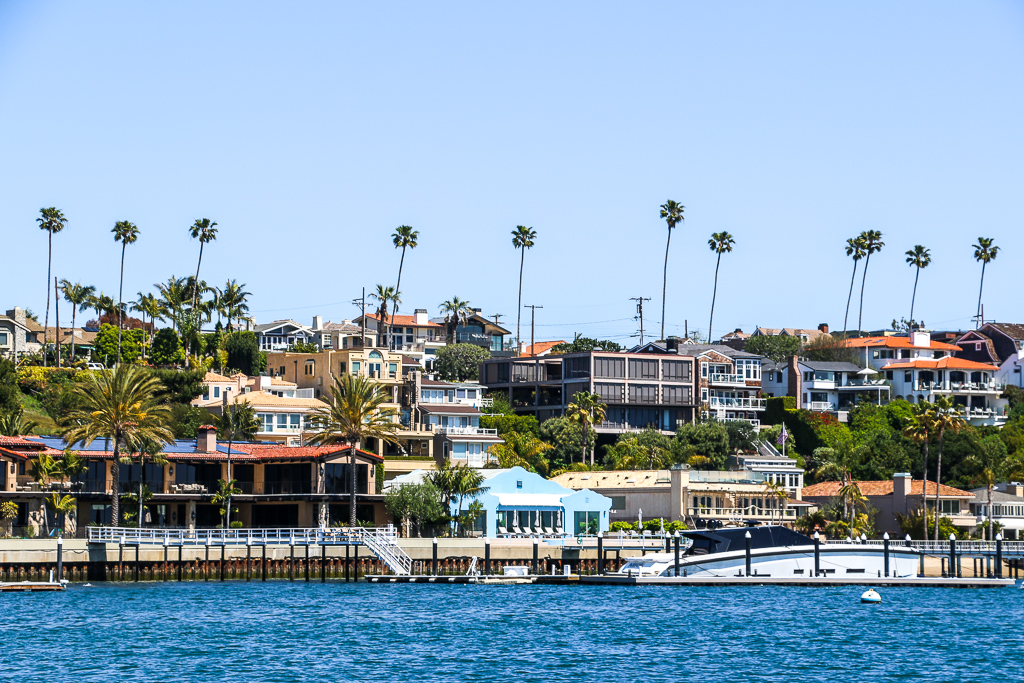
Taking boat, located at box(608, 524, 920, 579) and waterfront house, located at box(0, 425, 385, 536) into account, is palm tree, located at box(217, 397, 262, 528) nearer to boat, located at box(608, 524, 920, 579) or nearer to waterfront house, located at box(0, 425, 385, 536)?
waterfront house, located at box(0, 425, 385, 536)

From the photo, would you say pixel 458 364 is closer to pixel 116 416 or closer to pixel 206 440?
pixel 206 440

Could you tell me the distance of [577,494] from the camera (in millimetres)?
105750

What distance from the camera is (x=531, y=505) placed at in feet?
341

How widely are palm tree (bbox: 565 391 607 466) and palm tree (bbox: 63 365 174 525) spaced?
48.3 metres

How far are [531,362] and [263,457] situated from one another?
56236mm

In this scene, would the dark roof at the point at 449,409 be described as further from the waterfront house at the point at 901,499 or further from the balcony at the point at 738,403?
the balcony at the point at 738,403

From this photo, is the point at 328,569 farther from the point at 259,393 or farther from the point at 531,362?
the point at 531,362

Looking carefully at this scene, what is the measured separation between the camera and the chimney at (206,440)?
100688 mm

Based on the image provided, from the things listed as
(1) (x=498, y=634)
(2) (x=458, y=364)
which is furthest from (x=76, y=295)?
(1) (x=498, y=634)

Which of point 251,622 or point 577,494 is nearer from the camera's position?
point 251,622

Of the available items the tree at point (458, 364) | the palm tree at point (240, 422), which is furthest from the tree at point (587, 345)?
the palm tree at point (240, 422)

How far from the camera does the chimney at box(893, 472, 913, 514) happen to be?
113 meters

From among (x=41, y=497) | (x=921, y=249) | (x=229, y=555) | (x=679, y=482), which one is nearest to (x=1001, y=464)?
(x=679, y=482)

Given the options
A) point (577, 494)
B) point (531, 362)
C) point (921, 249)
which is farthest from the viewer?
point (921, 249)
